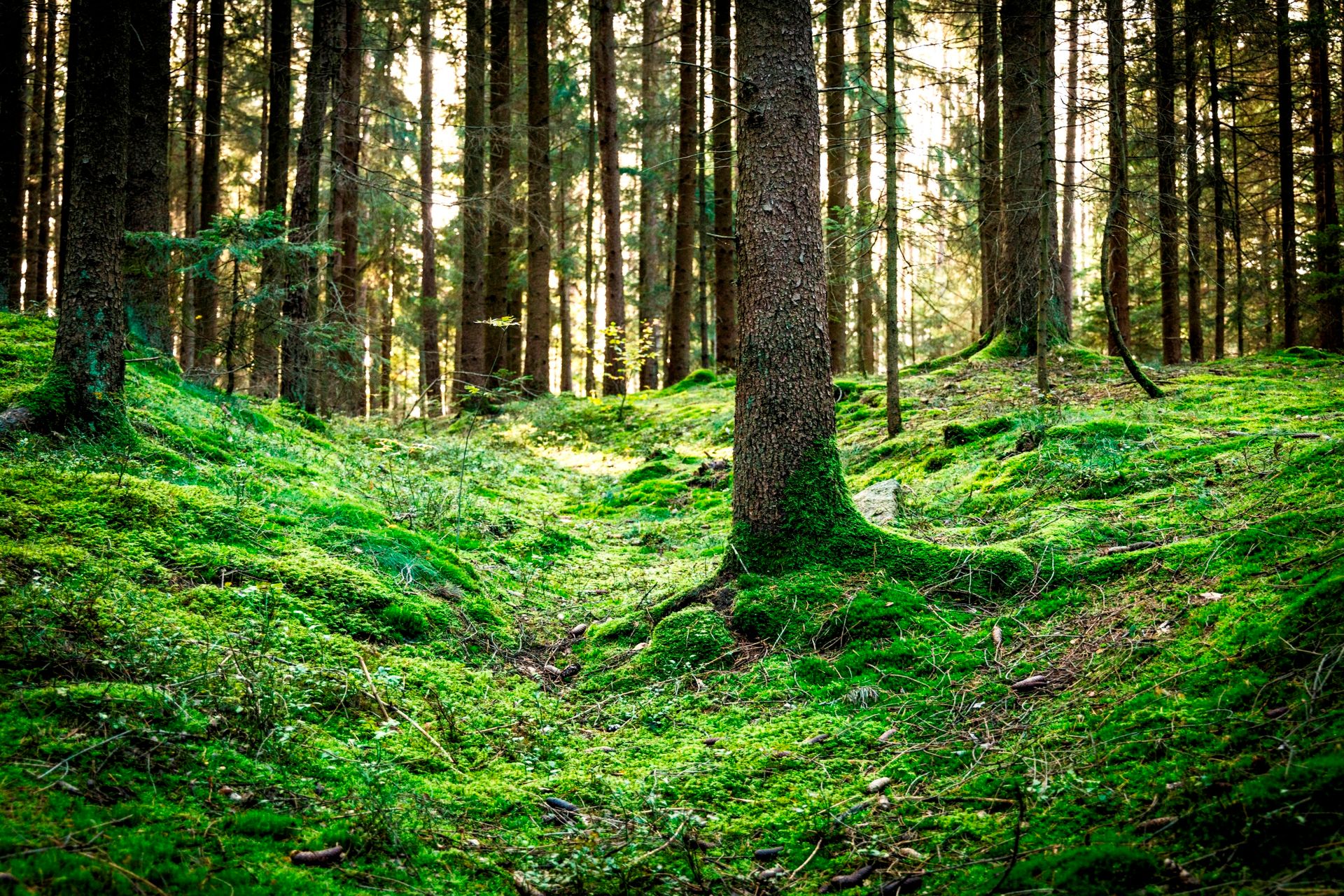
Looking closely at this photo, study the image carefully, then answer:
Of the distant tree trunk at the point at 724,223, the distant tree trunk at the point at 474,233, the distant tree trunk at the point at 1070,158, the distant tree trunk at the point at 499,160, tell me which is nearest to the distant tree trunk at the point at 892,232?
the distant tree trunk at the point at 1070,158

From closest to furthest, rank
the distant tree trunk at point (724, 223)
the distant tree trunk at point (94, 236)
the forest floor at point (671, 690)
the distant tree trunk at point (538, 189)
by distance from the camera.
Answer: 1. the forest floor at point (671, 690)
2. the distant tree trunk at point (94, 236)
3. the distant tree trunk at point (724, 223)
4. the distant tree trunk at point (538, 189)

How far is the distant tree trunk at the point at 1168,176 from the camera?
27.8ft

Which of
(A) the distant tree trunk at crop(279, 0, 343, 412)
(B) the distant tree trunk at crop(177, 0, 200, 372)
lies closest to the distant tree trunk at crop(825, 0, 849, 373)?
(A) the distant tree trunk at crop(279, 0, 343, 412)

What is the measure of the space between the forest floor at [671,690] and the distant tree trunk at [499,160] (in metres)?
11.4

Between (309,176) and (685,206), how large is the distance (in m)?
9.50

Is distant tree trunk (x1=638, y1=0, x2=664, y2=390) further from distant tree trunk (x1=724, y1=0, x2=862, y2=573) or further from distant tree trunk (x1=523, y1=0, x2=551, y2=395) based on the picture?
distant tree trunk (x1=724, y1=0, x2=862, y2=573)

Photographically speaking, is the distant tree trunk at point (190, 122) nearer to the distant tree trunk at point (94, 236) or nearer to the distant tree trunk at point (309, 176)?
the distant tree trunk at point (309, 176)

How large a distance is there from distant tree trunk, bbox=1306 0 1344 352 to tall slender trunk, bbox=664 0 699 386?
468 inches

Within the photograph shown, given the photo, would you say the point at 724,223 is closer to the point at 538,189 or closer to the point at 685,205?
the point at 685,205

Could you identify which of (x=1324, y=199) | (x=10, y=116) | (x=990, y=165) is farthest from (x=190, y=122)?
(x=1324, y=199)

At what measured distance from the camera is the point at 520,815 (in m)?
3.26

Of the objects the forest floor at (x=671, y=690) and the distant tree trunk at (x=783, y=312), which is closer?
the forest floor at (x=671, y=690)

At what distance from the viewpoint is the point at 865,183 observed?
17359 mm

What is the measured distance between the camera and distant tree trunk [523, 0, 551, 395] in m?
17.2
